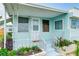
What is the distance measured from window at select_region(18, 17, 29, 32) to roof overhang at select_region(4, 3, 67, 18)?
2.9 inches

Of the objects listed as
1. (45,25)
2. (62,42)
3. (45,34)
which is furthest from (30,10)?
(62,42)

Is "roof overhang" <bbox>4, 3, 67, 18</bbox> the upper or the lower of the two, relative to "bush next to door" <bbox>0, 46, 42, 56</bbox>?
upper

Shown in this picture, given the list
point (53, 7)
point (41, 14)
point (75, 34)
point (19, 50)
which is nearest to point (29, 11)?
point (41, 14)

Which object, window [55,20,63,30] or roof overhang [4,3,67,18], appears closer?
roof overhang [4,3,67,18]

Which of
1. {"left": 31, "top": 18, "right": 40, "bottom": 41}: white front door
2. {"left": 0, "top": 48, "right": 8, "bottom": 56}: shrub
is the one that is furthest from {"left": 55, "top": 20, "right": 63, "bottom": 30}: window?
{"left": 0, "top": 48, "right": 8, "bottom": 56}: shrub

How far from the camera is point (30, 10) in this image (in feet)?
9.75

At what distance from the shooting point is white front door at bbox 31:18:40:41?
3015 mm

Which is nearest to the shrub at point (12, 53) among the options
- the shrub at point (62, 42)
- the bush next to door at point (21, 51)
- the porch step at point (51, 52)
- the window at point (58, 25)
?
the bush next to door at point (21, 51)

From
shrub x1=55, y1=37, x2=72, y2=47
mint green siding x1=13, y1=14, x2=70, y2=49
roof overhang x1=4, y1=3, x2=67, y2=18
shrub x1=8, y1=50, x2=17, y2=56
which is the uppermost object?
roof overhang x1=4, y1=3, x2=67, y2=18

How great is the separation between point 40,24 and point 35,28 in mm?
110

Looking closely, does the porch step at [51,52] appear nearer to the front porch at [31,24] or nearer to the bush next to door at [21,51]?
the front porch at [31,24]

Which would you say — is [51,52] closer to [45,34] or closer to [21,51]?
[45,34]

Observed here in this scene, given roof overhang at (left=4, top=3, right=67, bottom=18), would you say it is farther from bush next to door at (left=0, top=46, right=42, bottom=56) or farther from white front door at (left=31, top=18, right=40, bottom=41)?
bush next to door at (left=0, top=46, right=42, bottom=56)

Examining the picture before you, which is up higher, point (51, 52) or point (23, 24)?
point (23, 24)
